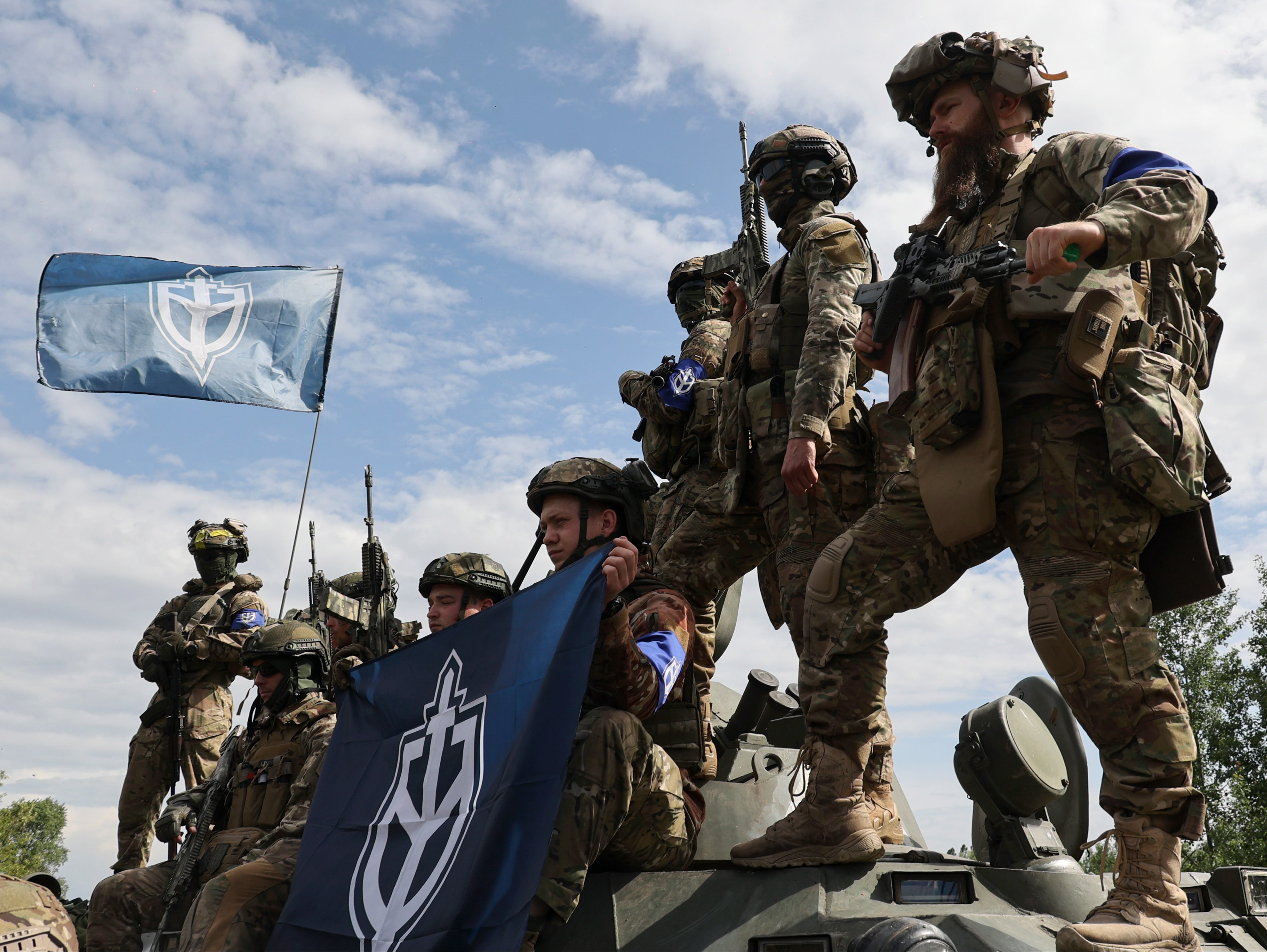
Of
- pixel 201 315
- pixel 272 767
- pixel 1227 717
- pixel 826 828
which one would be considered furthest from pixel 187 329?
pixel 1227 717

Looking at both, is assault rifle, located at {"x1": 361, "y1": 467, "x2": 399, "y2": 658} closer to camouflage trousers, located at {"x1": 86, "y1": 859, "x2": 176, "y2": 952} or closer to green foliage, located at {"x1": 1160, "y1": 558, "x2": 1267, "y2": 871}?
camouflage trousers, located at {"x1": 86, "y1": 859, "x2": 176, "y2": 952}

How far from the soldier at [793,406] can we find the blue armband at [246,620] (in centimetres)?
560

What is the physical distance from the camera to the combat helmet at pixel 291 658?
26.9ft

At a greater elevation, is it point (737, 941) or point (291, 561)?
point (291, 561)

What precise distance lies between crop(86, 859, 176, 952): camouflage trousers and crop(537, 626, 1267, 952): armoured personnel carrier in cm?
393

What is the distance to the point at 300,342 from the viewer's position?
11883 millimetres

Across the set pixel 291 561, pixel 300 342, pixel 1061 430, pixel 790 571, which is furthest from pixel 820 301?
pixel 300 342

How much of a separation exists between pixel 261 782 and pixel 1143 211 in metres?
6.32

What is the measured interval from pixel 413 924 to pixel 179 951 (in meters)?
1.86

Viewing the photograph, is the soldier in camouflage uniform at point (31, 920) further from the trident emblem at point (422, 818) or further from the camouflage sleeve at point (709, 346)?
the camouflage sleeve at point (709, 346)

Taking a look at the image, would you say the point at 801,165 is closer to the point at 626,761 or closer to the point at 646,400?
the point at 646,400

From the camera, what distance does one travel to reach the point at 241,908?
4.82 m

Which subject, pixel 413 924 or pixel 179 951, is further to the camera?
pixel 179 951

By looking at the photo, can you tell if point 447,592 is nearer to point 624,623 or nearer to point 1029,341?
point 624,623
